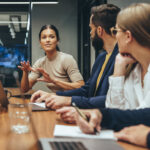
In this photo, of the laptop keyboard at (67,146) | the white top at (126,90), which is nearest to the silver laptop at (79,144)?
the laptop keyboard at (67,146)

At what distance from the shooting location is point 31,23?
5586 mm

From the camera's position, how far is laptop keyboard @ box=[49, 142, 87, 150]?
82cm

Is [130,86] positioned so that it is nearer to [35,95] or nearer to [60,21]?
[35,95]

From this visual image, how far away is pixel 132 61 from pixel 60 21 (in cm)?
426

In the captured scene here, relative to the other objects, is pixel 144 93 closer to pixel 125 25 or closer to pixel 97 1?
pixel 125 25

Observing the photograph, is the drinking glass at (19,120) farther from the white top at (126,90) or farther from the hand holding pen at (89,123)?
the white top at (126,90)

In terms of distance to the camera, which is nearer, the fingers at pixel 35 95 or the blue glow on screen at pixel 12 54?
the fingers at pixel 35 95

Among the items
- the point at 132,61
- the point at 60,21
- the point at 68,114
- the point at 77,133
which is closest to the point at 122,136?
the point at 77,133

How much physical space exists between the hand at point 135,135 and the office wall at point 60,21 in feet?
15.2

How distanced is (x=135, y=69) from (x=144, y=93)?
19 centimetres

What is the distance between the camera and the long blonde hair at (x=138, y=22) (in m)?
1.34

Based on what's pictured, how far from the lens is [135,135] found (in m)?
0.95

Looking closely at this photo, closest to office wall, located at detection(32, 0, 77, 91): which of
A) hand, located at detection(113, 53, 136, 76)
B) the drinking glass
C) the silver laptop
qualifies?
hand, located at detection(113, 53, 136, 76)

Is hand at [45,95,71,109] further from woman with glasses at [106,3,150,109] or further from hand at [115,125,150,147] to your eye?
hand at [115,125,150,147]
